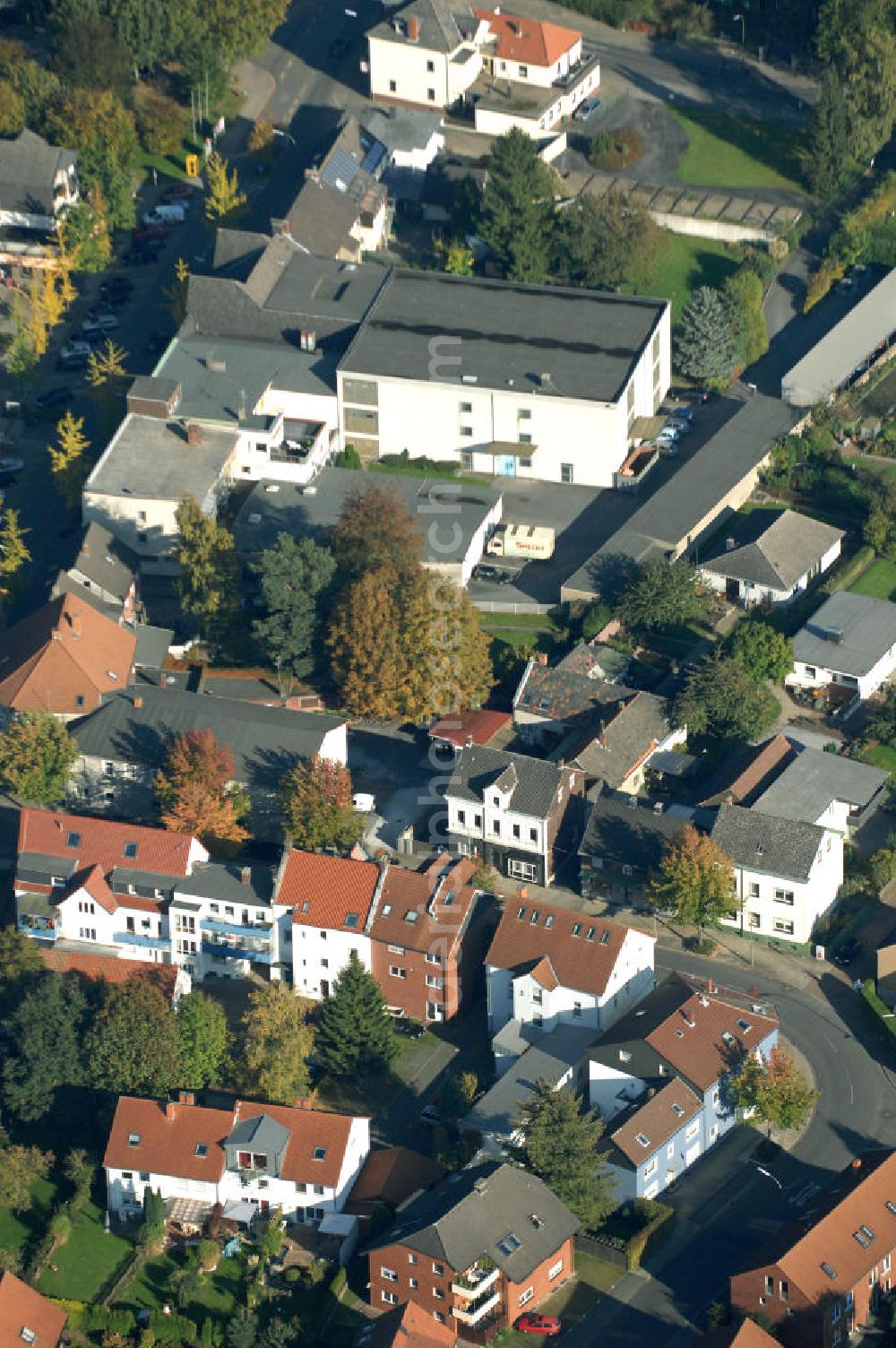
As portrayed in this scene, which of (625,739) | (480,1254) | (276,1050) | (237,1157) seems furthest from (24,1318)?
(625,739)

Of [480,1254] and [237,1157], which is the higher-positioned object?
[480,1254]

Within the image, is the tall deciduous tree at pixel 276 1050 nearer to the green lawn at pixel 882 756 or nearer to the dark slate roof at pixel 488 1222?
the dark slate roof at pixel 488 1222

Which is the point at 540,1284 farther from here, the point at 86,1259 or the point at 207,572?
the point at 207,572

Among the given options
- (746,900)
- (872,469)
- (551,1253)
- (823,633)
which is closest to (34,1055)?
(551,1253)

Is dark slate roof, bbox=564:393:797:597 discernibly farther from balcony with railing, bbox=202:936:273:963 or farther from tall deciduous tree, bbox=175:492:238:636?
balcony with railing, bbox=202:936:273:963

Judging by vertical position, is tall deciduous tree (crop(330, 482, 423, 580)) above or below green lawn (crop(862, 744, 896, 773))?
below

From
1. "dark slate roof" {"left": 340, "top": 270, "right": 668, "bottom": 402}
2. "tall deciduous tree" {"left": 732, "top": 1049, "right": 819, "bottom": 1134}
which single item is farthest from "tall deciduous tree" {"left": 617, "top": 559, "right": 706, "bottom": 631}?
"tall deciduous tree" {"left": 732, "top": 1049, "right": 819, "bottom": 1134}

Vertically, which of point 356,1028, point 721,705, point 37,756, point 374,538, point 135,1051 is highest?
point 721,705
